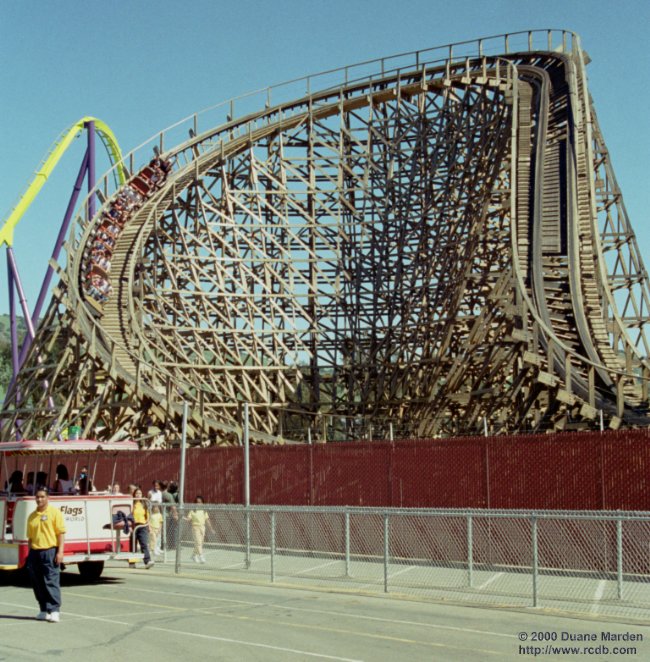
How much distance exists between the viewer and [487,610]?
1192cm

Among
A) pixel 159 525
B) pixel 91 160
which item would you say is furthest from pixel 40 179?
pixel 159 525

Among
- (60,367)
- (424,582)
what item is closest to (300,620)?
(424,582)

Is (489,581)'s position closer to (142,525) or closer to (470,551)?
(470,551)

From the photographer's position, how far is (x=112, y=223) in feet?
114

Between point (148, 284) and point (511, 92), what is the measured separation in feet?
40.5

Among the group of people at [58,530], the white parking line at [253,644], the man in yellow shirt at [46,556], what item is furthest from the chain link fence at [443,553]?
the man in yellow shirt at [46,556]

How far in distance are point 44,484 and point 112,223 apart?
2054cm

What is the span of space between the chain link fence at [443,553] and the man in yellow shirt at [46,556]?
417 cm

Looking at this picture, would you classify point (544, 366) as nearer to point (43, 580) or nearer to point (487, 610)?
point (487, 610)

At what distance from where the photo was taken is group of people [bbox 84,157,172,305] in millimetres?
32156

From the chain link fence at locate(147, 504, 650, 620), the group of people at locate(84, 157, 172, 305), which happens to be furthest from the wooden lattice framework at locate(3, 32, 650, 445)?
the chain link fence at locate(147, 504, 650, 620)

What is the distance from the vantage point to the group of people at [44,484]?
1470cm

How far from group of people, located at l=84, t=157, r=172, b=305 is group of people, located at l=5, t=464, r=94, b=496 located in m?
16.6

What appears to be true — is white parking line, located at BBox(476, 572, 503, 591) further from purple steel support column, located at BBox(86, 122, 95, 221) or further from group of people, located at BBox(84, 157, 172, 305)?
purple steel support column, located at BBox(86, 122, 95, 221)
